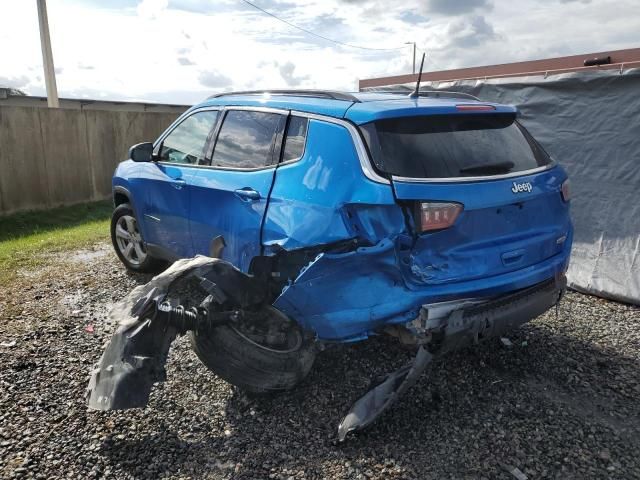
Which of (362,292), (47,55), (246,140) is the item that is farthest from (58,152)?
(362,292)

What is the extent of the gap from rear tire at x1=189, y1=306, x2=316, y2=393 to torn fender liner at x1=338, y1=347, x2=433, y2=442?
49 centimetres

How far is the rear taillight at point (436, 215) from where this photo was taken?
8.62 feet

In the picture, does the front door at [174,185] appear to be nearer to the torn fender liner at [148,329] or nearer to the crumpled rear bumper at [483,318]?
the torn fender liner at [148,329]

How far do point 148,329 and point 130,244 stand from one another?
264cm

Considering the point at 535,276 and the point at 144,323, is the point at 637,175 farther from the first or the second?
the point at 144,323

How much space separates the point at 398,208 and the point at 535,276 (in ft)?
3.49

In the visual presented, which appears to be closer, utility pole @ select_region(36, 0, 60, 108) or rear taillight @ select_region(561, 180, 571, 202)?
rear taillight @ select_region(561, 180, 571, 202)

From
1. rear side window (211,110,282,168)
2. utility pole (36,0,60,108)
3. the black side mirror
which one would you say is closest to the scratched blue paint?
rear side window (211,110,282,168)

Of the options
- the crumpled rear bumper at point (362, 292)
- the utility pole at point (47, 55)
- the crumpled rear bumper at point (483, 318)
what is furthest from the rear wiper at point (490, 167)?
the utility pole at point (47, 55)

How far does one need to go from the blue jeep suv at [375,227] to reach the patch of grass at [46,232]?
3679mm

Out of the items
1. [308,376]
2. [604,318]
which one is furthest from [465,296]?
[604,318]

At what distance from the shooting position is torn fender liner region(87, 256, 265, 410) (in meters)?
2.82

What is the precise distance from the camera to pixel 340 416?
3076 millimetres

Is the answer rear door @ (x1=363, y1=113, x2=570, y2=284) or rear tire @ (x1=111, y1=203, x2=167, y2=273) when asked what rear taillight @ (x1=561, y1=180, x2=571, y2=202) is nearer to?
rear door @ (x1=363, y1=113, x2=570, y2=284)
